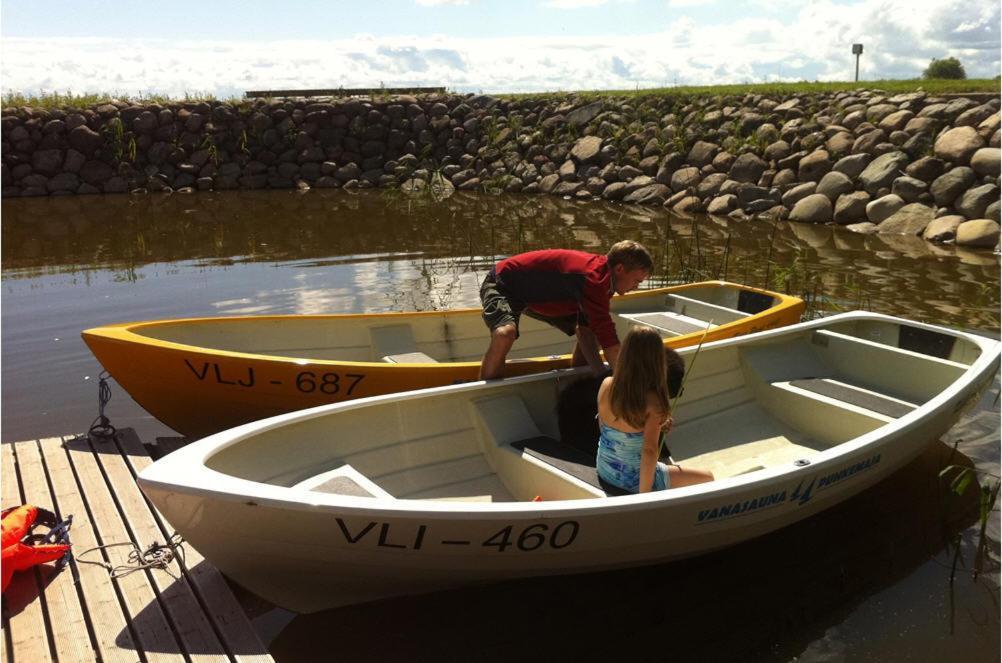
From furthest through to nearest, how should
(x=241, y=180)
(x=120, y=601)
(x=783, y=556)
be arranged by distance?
(x=241, y=180) → (x=783, y=556) → (x=120, y=601)

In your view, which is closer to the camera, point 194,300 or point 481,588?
point 481,588

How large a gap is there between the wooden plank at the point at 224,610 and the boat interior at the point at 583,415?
593 mm

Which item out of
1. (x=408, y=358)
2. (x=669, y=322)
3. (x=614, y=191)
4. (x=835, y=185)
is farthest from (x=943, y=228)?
(x=408, y=358)

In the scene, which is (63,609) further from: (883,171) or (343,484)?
(883,171)

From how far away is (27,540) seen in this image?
4.88 meters

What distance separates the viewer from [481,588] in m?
4.92

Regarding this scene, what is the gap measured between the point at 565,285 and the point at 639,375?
61.4 inches

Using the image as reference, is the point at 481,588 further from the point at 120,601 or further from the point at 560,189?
the point at 560,189

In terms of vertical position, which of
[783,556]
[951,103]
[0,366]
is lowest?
[783,556]

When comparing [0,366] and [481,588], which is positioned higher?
[0,366]

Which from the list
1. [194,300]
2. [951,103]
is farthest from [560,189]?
[194,300]

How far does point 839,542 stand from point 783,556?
1.46 feet

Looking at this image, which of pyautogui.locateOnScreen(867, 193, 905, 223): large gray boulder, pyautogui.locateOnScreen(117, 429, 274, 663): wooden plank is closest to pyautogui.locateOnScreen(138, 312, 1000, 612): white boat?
pyautogui.locateOnScreen(117, 429, 274, 663): wooden plank

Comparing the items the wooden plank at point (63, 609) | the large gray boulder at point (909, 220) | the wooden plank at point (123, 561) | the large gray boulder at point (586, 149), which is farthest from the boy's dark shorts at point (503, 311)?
the large gray boulder at point (586, 149)
